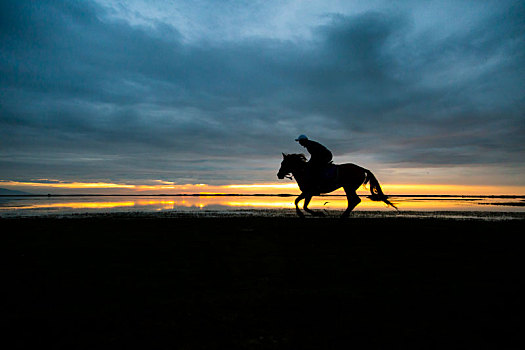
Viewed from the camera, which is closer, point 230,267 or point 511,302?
point 511,302

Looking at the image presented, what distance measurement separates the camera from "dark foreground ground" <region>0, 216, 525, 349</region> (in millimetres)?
3148

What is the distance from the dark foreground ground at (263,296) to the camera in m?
3.15

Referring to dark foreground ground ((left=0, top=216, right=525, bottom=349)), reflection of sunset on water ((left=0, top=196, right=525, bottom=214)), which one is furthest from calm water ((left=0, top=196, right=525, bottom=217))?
dark foreground ground ((left=0, top=216, right=525, bottom=349))

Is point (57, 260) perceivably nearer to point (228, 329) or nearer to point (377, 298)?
point (228, 329)

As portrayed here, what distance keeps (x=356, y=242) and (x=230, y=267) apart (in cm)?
433

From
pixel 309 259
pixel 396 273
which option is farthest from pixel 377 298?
pixel 309 259

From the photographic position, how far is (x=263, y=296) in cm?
436

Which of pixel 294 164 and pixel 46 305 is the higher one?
pixel 294 164

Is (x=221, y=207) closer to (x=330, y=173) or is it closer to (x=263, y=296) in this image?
(x=330, y=173)

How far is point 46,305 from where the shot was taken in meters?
4.11

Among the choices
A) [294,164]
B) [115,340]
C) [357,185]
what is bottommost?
[115,340]

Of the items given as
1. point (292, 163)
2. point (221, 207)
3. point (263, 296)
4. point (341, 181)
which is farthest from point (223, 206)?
point (263, 296)

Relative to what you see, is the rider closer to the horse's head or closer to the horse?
the horse

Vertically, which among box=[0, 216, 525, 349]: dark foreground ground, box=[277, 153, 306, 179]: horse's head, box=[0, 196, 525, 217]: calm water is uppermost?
box=[277, 153, 306, 179]: horse's head
